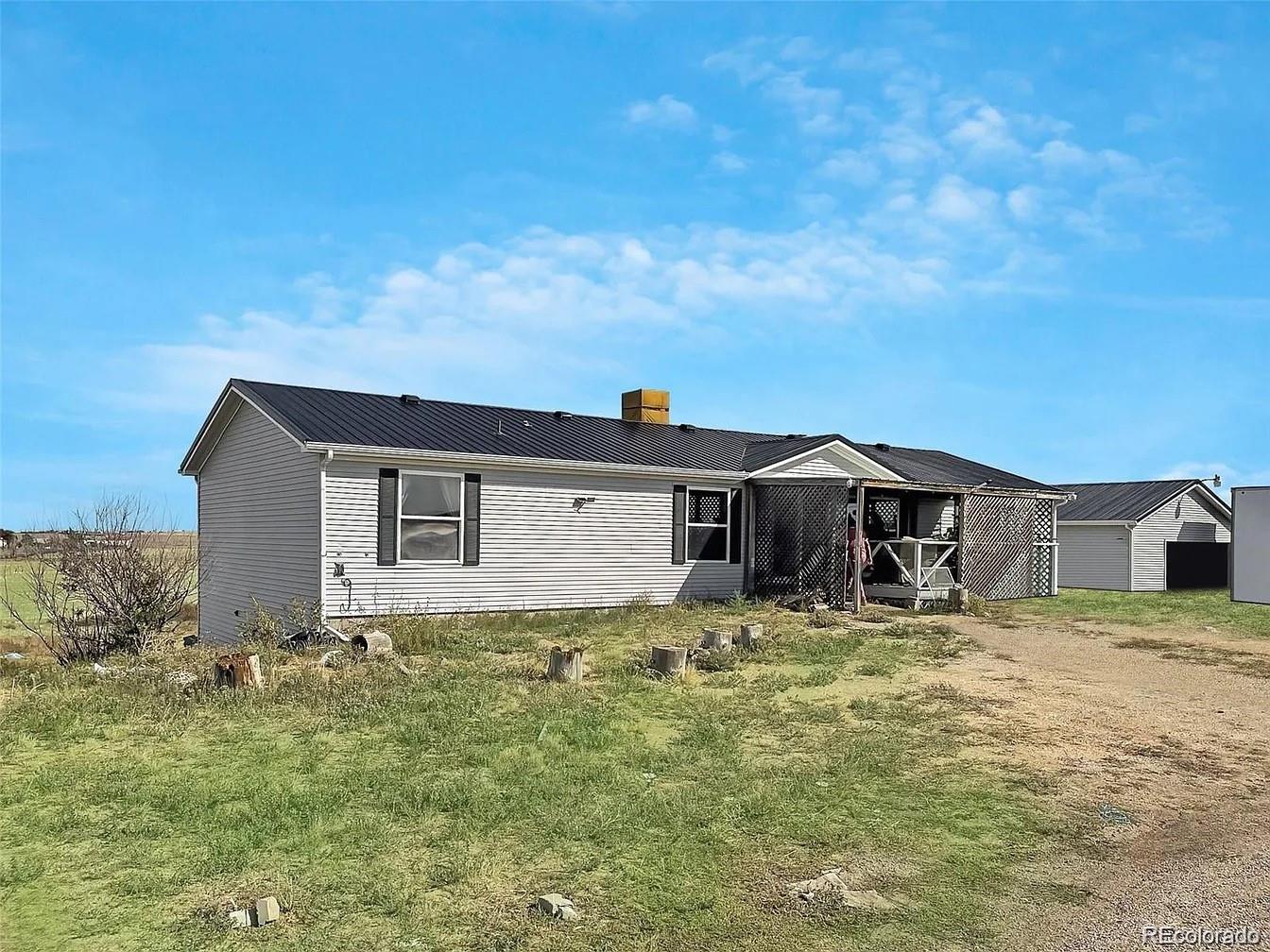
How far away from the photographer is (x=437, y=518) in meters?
16.1

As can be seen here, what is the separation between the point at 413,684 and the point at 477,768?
3.40 meters

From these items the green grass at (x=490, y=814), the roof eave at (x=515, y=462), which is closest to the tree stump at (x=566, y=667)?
the green grass at (x=490, y=814)

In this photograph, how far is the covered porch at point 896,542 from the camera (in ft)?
64.0

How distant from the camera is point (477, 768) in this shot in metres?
6.99

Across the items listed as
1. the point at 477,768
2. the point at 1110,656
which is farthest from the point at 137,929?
the point at 1110,656


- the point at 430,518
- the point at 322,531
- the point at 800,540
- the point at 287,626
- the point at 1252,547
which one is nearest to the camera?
the point at 1252,547

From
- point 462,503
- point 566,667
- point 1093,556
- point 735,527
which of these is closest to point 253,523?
point 462,503

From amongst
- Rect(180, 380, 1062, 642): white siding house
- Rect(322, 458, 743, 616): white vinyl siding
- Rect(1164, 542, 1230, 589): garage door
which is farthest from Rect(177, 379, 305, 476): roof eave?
Rect(1164, 542, 1230, 589): garage door

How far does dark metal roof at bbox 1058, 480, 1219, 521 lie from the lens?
2922cm

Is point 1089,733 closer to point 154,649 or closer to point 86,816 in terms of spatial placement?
point 86,816

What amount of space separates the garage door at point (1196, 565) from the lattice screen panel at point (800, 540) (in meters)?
15.9

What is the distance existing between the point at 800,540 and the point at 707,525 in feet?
6.53

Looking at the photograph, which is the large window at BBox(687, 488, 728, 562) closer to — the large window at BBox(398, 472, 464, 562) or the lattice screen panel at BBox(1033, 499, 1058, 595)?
the large window at BBox(398, 472, 464, 562)

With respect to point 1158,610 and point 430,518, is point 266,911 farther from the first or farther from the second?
point 1158,610
